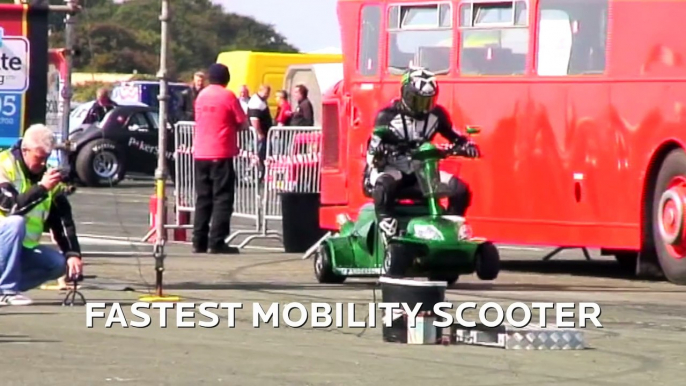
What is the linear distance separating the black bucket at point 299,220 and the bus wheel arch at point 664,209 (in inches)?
178

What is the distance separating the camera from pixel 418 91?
16016mm

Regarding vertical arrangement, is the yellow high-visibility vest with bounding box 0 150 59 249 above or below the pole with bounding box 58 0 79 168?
below

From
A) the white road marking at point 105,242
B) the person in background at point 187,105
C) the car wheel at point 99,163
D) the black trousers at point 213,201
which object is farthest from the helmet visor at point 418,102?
the car wheel at point 99,163

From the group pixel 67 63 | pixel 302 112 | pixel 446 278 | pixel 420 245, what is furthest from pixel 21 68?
pixel 302 112

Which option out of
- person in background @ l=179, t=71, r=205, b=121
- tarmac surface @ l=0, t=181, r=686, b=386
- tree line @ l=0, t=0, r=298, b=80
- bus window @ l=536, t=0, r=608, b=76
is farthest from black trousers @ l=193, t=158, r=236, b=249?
tree line @ l=0, t=0, r=298, b=80

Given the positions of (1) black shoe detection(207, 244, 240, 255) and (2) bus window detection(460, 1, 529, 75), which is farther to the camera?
(1) black shoe detection(207, 244, 240, 255)

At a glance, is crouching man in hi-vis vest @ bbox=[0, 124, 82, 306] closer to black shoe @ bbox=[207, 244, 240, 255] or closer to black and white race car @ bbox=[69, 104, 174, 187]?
black shoe @ bbox=[207, 244, 240, 255]

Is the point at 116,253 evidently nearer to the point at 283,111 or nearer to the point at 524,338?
the point at 524,338

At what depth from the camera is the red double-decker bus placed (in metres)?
17.6

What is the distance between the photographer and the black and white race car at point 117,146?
36781mm

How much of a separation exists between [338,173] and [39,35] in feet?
17.6

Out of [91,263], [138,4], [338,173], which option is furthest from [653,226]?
[138,4]

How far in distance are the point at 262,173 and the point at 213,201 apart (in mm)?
1396

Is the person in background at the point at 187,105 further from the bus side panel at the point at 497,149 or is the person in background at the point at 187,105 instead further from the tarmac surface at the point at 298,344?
the tarmac surface at the point at 298,344
